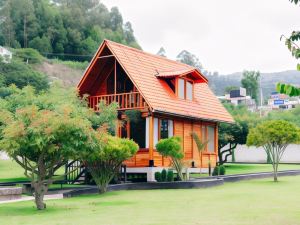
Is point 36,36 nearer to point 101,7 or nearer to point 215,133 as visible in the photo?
point 101,7

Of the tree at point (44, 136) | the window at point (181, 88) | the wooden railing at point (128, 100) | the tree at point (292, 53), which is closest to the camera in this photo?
the tree at point (292, 53)

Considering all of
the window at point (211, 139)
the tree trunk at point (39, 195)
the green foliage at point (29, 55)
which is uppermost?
the green foliage at point (29, 55)

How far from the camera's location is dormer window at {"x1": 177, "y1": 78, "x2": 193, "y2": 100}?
2849cm

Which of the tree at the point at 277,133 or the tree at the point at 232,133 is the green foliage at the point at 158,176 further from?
the tree at the point at 232,133

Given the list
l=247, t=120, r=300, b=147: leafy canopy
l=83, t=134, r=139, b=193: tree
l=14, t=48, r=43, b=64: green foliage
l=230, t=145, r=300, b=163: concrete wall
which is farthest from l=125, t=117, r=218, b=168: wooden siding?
l=14, t=48, r=43, b=64: green foliage

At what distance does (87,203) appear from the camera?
53.8 feet

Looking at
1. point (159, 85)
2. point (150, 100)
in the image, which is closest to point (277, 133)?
point (150, 100)

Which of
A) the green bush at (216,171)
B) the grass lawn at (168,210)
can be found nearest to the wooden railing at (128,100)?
the green bush at (216,171)

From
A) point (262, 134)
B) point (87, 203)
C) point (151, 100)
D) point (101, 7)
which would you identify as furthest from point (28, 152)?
point (101, 7)

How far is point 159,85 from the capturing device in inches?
Result: 1078

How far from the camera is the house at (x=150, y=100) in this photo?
2566cm

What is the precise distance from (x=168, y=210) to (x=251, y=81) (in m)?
84.3

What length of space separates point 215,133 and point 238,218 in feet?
67.5

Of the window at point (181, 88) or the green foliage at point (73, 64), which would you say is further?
the green foliage at point (73, 64)
